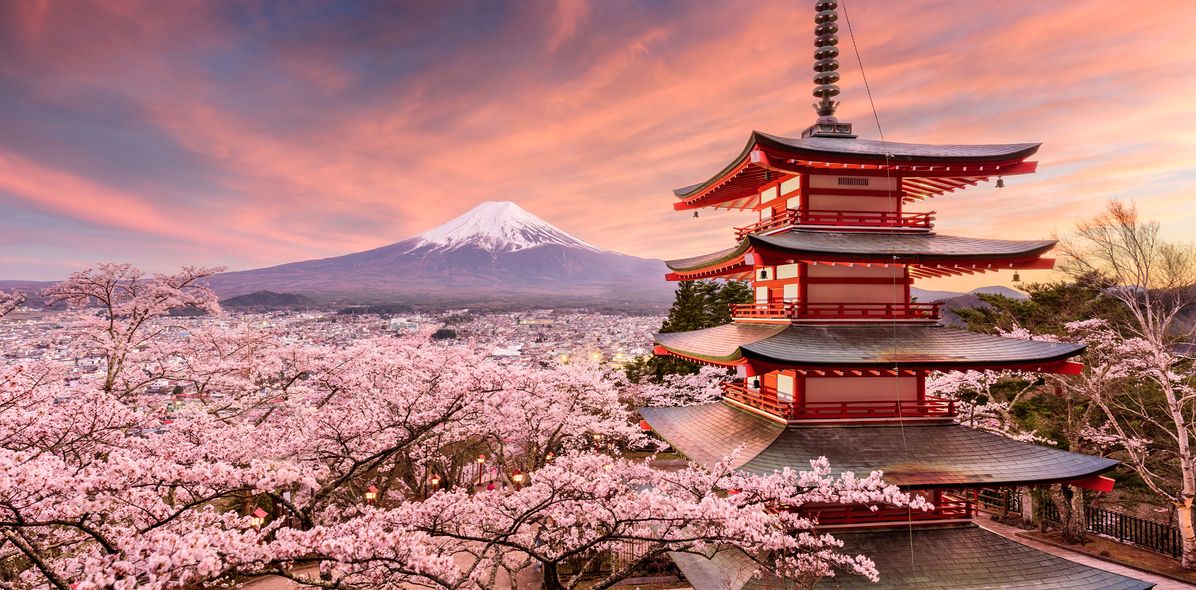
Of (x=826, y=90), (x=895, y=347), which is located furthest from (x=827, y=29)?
(x=895, y=347)

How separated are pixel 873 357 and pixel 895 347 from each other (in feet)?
2.88

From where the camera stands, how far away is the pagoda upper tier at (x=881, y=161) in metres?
10.6

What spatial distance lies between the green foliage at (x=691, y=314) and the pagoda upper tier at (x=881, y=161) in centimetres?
2257

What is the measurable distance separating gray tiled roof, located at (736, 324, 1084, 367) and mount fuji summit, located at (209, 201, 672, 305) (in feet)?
308

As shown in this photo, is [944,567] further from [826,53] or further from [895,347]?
[826,53]

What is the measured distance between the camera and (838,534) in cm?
977

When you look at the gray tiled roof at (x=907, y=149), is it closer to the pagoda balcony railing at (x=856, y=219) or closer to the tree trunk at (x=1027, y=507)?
the pagoda balcony railing at (x=856, y=219)

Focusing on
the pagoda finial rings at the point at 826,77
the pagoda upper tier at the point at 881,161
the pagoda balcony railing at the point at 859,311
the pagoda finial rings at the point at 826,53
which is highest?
the pagoda finial rings at the point at 826,53

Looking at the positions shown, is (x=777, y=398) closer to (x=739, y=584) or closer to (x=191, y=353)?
(x=739, y=584)

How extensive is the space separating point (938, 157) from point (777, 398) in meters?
6.00

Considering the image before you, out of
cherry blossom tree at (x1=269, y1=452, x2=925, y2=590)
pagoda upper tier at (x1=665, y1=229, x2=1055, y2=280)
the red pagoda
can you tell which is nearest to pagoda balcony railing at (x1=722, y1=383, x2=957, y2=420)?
the red pagoda

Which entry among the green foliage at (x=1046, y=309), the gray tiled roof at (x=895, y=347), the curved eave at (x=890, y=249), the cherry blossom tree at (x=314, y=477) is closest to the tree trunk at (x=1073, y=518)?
the green foliage at (x=1046, y=309)

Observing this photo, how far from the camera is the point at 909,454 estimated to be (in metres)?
9.91

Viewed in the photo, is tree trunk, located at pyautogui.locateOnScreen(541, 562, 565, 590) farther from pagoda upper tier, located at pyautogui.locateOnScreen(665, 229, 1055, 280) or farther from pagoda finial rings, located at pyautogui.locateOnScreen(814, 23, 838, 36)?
pagoda finial rings, located at pyautogui.locateOnScreen(814, 23, 838, 36)
